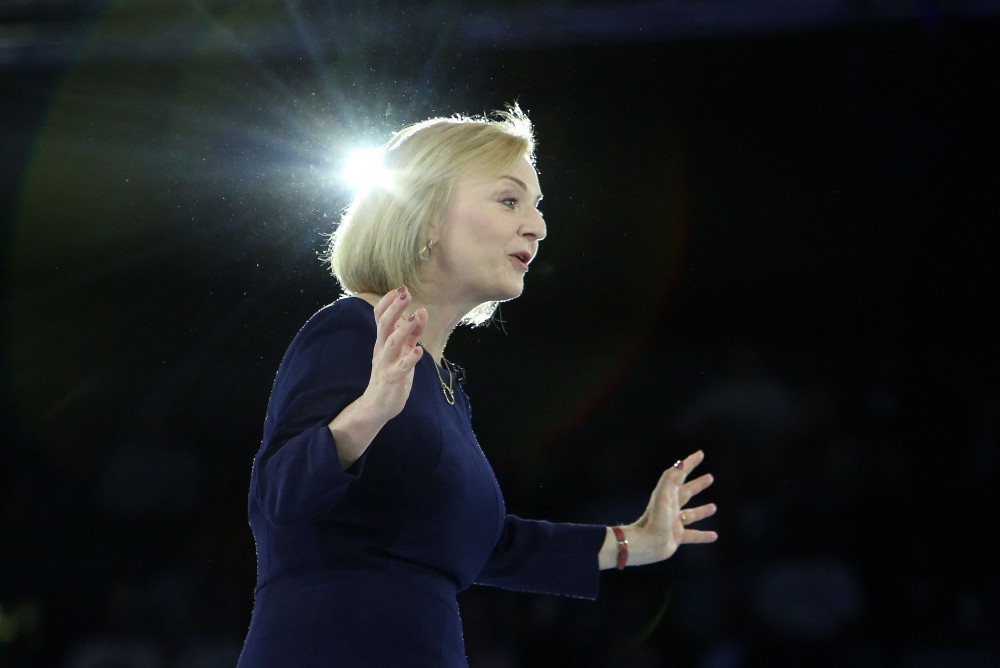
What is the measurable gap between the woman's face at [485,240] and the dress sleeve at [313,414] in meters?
0.19

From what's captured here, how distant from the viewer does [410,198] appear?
134 centimetres

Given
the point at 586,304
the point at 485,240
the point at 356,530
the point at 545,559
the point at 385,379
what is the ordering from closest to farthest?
1. the point at 385,379
2. the point at 356,530
3. the point at 485,240
4. the point at 545,559
5. the point at 586,304

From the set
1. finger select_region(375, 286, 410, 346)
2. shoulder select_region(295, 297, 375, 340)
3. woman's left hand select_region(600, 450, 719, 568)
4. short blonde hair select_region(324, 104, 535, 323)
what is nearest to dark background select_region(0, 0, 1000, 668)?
short blonde hair select_region(324, 104, 535, 323)

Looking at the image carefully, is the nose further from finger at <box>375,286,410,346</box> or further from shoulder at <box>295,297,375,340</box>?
finger at <box>375,286,410,346</box>

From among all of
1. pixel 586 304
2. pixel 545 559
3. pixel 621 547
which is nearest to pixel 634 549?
pixel 621 547

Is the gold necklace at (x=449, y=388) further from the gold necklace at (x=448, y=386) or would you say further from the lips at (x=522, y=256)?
the lips at (x=522, y=256)

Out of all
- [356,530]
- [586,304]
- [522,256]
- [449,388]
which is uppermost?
[586,304]

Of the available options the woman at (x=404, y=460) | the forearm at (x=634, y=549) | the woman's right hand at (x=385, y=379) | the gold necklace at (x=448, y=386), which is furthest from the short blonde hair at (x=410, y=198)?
the forearm at (x=634, y=549)

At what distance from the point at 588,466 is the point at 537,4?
152 centimetres

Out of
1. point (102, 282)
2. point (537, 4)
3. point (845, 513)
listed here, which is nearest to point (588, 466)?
point (845, 513)

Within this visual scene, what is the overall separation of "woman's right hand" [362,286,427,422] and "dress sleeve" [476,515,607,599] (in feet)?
1.92

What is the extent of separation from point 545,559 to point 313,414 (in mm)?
588

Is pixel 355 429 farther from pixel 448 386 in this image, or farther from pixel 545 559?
pixel 545 559

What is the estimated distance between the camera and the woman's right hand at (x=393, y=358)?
0.94m
